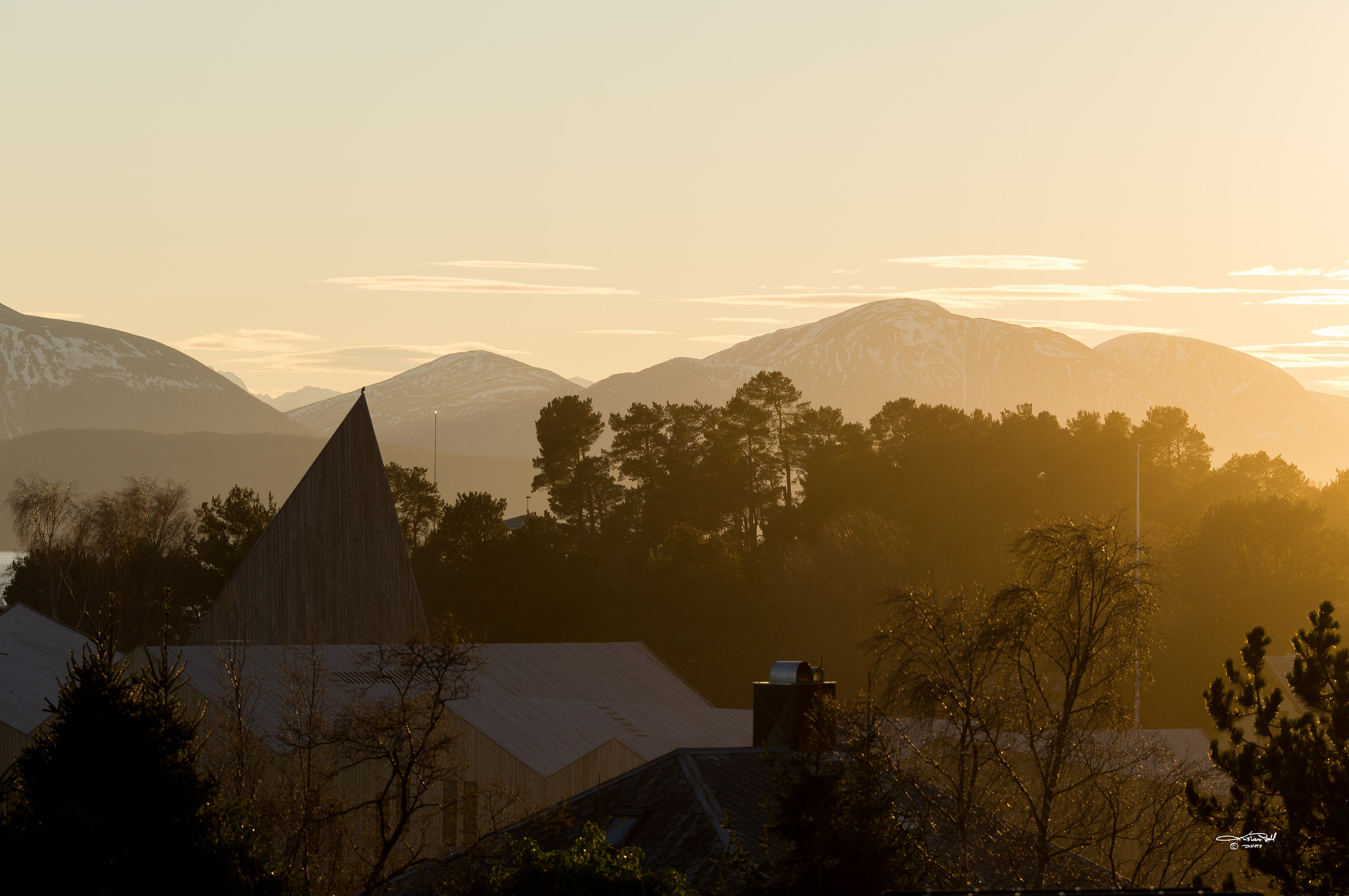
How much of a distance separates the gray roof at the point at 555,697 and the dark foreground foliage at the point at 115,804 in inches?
743

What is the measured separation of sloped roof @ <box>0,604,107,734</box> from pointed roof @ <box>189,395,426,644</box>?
552cm

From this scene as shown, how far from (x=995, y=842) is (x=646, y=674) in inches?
1171

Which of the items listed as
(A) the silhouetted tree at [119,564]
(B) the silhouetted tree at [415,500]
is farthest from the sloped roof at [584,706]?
(A) the silhouetted tree at [119,564]

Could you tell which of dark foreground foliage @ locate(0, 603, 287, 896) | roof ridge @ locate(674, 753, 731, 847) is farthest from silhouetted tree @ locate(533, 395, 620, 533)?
dark foreground foliage @ locate(0, 603, 287, 896)

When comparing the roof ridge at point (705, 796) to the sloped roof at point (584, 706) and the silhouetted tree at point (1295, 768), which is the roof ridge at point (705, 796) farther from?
the sloped roof at point (584, 706)

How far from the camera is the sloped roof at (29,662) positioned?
38.4 meters

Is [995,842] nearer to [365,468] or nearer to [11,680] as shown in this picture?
[11,680]

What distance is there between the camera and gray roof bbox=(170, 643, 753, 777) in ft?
121

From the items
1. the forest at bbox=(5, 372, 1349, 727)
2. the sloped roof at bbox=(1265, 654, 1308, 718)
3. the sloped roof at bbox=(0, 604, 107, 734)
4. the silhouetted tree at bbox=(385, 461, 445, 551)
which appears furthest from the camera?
the silhouetted tree at bbox=(385, 461, 445, 551)

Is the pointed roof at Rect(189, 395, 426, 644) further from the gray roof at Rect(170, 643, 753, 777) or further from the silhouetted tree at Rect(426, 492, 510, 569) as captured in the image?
the silhouetted tree at Rect(426, 492, 510, 569)

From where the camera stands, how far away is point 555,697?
146 ft

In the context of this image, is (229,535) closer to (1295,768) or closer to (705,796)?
(705,796)

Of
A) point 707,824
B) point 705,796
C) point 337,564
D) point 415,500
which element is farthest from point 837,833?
point 415,500

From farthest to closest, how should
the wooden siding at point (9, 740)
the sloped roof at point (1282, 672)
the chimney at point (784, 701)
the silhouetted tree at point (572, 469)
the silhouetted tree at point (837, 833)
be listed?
the silhouetted tree at point (572, 469), the sloped roof at point (1282, 672), the wooden siding at point (9, 740), the chimney at point (784, 701), the silhouetted tree at point (837, 833)
